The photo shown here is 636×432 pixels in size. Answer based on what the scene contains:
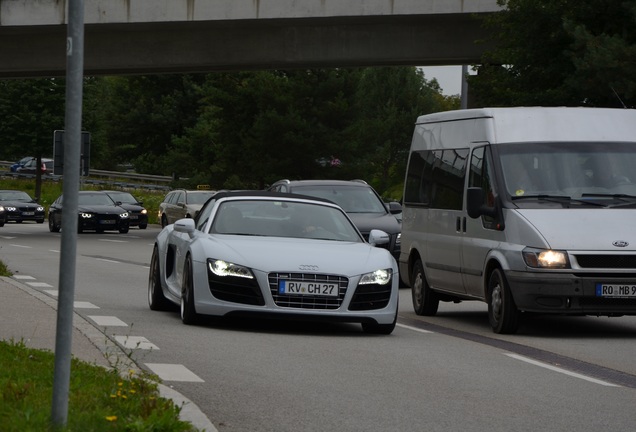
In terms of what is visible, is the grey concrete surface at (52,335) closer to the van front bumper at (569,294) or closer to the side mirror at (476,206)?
the side mirror at (476,206)

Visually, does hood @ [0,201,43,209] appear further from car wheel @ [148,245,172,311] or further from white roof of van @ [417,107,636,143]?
white roof of van @ [417,107,636,143]

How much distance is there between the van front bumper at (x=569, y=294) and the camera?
1471 cm

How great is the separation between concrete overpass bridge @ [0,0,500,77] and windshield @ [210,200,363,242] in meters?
24.5

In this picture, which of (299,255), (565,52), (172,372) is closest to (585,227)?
(299,255)

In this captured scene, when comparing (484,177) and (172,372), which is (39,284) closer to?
(484,177)

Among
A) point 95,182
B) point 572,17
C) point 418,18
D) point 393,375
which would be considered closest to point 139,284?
point 393,375

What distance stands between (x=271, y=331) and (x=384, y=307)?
1.05 meters

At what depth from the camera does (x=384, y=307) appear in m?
14.3

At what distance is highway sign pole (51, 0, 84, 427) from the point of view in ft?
22.2

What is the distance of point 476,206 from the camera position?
615 inches

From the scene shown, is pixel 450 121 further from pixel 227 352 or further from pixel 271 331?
pixel 227 352

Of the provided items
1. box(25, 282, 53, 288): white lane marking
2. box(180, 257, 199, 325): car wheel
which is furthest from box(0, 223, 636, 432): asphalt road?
box(25, 282, 53, 288): white lane marking

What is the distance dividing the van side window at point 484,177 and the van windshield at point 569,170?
18 cm

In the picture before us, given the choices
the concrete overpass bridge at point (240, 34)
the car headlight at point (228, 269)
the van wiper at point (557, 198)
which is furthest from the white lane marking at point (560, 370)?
the concrete overpass bridge at point (240, 34)
